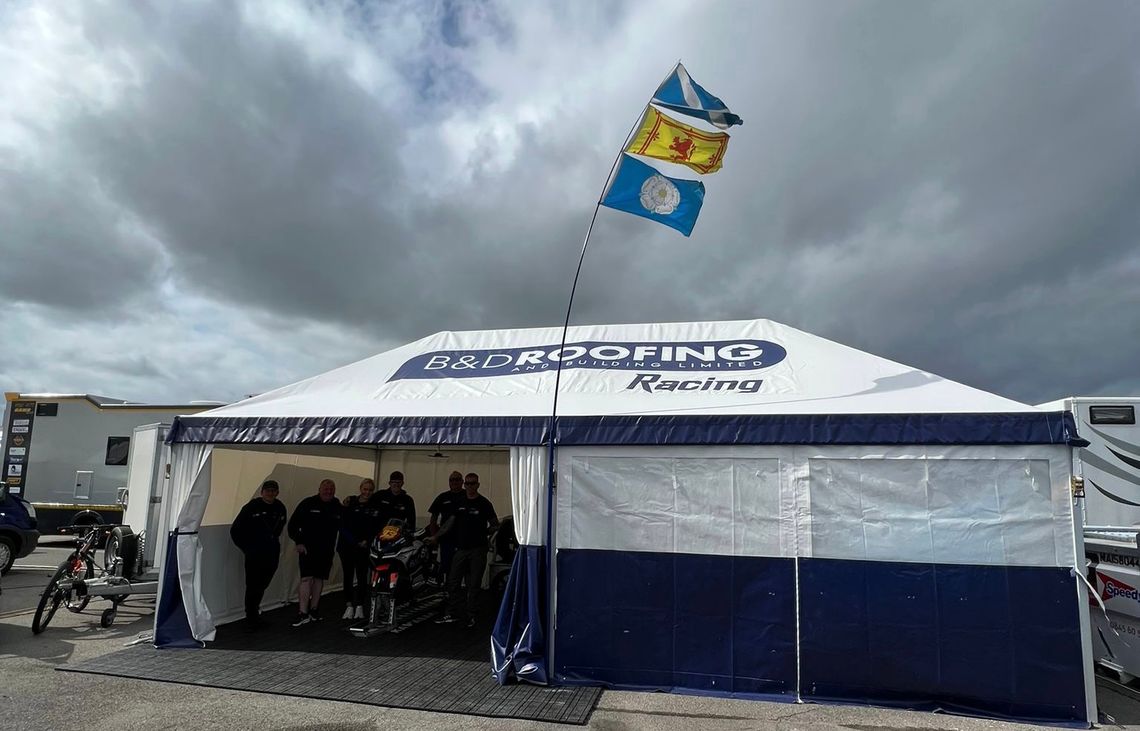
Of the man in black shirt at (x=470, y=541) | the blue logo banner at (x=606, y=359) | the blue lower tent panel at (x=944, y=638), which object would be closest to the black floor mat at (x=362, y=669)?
the man in black shirt at (x=470, y=541)

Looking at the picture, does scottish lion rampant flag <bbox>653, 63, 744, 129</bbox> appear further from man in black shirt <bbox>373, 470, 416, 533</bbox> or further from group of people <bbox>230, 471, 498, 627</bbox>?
man in black shirt <bbox>373, 470, 416, 533</bbox>

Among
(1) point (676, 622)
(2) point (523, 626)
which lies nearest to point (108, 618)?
(2) point (523, 626)

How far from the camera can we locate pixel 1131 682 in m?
5.45

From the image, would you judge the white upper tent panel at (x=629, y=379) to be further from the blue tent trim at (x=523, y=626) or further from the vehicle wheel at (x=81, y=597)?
the vehicle wheel at (x=81, y=597)

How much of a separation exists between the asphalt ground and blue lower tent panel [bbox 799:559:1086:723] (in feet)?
0.52

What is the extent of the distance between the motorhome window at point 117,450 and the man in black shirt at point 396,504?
7.89m

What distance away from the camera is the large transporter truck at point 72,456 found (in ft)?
41.4

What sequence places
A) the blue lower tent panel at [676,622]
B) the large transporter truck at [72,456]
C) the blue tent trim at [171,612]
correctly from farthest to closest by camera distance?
the large transporter truck at [72,456] < the blue tent trim at [171,612] < the blue lower tent panel at [676,622]

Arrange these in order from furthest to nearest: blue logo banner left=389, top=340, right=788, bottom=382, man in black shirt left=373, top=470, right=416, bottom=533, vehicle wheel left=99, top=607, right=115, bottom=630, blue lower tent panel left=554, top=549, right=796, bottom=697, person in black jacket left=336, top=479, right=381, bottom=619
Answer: man in black shirt left=373, top=470, right=416, bottom=533, person in black jacket left=336, top=479, right=381, bottom=619, vehicle wheel left=99, top=607, right=115, bottom=630, blue logo banner left=389, top=340, right=788, bottom=382, blue lower tent panel left=554, top=549, right=796, bottom=697

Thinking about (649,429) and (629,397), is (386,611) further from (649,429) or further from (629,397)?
(649,429)

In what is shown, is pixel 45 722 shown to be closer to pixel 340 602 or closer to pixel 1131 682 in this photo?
pixel 340 602

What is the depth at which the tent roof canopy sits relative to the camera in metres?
5.06

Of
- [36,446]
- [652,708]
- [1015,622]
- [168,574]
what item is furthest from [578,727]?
[36,446]

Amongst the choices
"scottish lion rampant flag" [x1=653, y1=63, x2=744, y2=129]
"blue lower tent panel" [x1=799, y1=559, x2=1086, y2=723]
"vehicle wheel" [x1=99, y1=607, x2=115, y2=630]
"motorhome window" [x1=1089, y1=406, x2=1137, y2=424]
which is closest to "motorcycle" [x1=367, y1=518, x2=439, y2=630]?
"vehicle wheel" [x1=99, y1=607, x2=115, y2=630]
